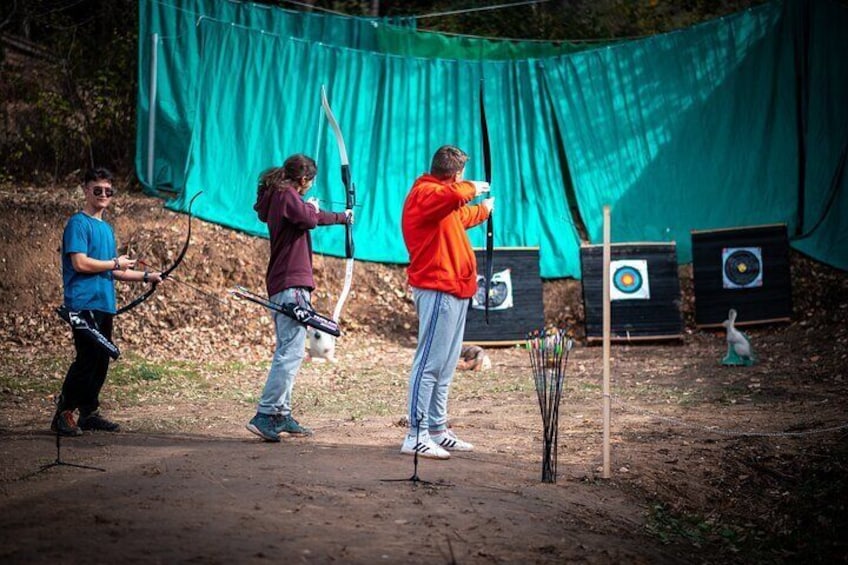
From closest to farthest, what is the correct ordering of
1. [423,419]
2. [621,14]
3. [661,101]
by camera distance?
[423,419] < [661,101] < [621,14]

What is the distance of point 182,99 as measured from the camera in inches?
518

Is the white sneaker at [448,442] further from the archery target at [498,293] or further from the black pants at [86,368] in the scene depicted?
the archery target at [498,293]

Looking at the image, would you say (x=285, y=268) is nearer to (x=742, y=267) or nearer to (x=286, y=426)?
(x=286, y=426)

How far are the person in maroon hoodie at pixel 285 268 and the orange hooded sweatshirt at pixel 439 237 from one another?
64 cm

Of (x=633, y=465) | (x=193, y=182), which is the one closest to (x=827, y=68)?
(x=193, y=182)

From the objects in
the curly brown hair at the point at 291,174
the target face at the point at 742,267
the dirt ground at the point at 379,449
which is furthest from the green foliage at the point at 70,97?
the curly brown hair at the point at 291,174

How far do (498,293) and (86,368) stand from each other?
7032mm

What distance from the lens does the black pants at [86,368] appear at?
6.25 m

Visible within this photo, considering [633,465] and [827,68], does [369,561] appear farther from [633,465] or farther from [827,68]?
[827,68]

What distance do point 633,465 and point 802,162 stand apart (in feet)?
27.2

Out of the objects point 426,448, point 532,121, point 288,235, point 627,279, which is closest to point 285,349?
point 288,235

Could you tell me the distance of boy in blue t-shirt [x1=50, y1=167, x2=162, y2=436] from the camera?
6211mm

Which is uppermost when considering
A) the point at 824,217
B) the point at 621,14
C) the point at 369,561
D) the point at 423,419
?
the point at 621,14

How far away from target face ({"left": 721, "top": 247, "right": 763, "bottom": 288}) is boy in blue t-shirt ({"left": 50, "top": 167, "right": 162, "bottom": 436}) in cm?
821
